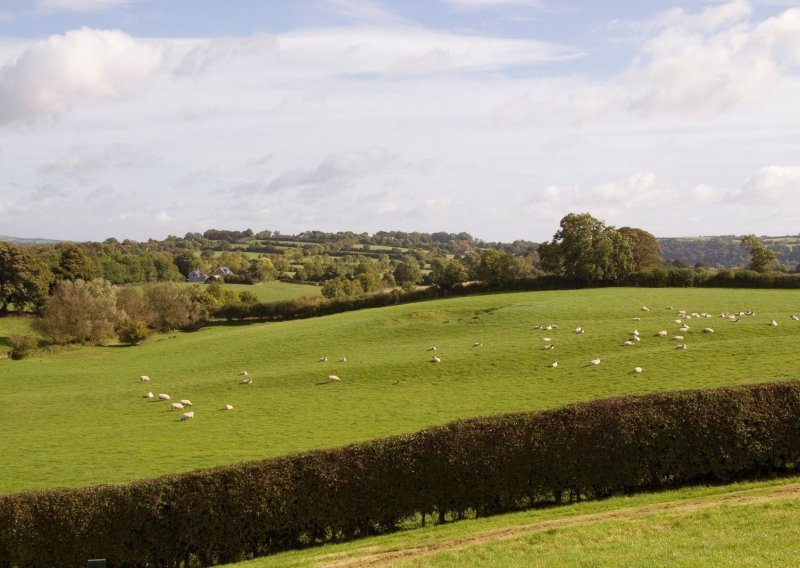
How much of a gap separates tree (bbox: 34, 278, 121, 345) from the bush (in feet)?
10.4

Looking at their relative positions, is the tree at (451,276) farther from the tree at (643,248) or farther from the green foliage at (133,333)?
the green foliage at (133,333)

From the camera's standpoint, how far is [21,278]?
312 ft

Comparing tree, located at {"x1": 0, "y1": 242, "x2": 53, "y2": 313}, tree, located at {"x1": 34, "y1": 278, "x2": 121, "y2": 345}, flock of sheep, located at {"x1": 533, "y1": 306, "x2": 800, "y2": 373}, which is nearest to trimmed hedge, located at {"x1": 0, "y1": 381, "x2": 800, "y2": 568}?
flock of sheep, located at {"x1": 533, "y1": 306, "x2": 800, "y2": 373}

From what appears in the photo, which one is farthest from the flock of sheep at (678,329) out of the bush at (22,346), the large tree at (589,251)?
the bush at (22,346)

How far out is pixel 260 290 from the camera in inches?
5276

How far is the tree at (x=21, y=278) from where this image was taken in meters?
95.1

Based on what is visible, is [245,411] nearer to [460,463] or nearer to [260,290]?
[460,463]

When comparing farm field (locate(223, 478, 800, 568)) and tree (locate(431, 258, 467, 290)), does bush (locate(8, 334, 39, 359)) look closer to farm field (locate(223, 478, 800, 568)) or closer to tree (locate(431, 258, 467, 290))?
tree (locate(431, 258, 467, 290))

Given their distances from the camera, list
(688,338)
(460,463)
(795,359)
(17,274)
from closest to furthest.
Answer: (460,463) → (795,359) → (688,338) → (17,274)

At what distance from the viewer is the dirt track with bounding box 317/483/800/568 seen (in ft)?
53.8

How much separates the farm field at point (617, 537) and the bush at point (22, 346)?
6222 cm

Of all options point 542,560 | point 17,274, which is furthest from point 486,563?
point 17,274

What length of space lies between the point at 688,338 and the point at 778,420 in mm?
28808

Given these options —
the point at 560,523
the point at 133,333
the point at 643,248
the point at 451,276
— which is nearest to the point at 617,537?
the point at 560,523
